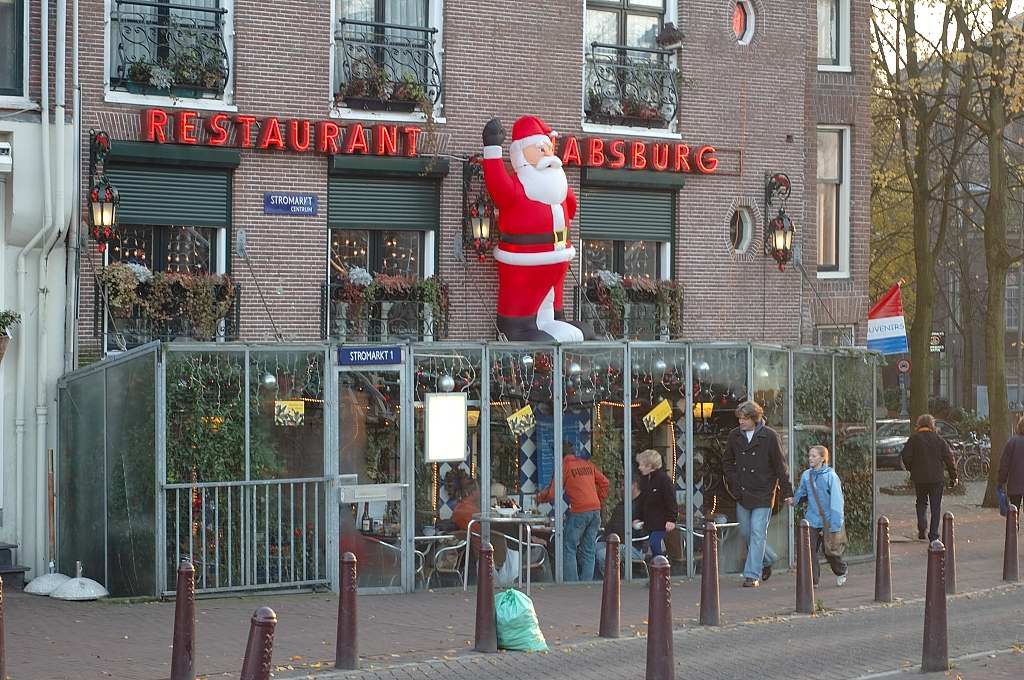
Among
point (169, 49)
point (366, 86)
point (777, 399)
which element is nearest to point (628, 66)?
point (366, 86)

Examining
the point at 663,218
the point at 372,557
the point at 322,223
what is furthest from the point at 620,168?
the point at 372,557

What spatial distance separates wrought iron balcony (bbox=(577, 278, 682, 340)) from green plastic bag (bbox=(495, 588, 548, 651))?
9560 millimetres

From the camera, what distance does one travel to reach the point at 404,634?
46.2 ft

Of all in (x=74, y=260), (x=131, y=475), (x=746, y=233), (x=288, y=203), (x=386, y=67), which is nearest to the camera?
(x=131, y=475)

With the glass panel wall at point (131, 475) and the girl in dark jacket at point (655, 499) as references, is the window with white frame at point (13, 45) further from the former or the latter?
the girl in dark jacket at point (655, 499)

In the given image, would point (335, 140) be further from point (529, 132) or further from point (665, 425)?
point (665, 425)

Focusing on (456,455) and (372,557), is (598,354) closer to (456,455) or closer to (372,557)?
(456,455)

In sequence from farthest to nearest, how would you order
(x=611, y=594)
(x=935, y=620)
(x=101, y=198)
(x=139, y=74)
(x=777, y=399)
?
(x=777, y=399) → (x=139, y=74) → (x=101, y=198) → (x=611, y=594) → (x=935, y=620)

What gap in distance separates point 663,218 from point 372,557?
26.8ft

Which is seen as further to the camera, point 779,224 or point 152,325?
point 779,224

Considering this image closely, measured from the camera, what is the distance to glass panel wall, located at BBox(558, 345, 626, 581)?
1800cm

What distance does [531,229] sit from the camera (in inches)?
822

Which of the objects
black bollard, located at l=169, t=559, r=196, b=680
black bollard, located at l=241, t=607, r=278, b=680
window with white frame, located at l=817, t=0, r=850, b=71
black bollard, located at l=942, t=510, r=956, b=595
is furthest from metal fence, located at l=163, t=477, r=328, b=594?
window with white frame, located at l=817, t=0, r=850, b=71

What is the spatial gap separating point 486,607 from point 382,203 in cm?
920
